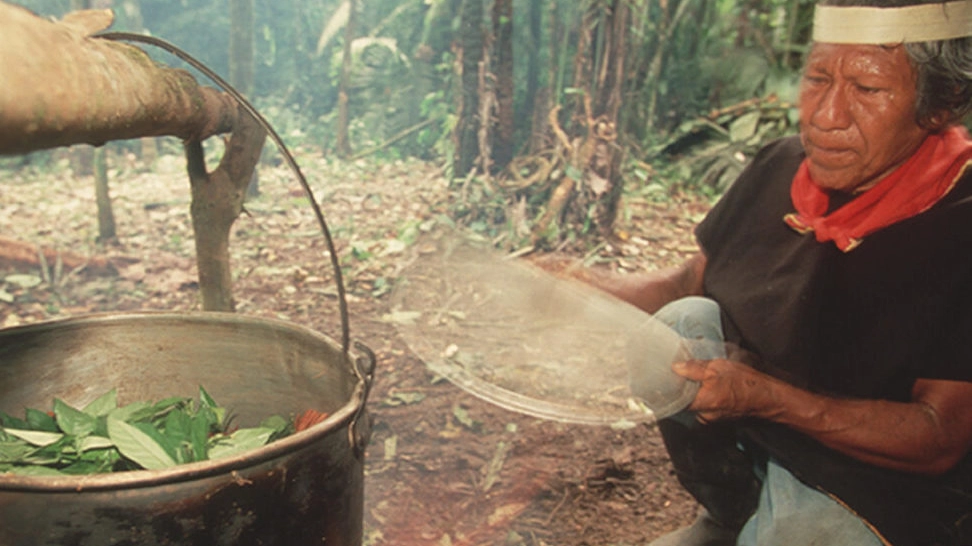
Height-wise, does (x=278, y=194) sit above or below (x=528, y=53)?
below

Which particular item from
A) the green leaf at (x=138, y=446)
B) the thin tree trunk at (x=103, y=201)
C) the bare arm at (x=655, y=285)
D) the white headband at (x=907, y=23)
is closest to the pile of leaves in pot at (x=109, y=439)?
the green leaf at (x=138, y=446)

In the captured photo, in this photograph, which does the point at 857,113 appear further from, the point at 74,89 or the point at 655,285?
the point at 74,89

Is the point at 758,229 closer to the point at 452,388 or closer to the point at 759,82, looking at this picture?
the point at 452,388

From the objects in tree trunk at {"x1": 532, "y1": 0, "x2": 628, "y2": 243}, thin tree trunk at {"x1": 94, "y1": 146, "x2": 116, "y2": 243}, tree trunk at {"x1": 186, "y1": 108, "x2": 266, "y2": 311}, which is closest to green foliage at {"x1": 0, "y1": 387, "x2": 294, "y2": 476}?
tree trunk at {"x1": 186, "y1": 108, "x2": 266, "y2": 311}

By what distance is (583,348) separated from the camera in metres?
2.19

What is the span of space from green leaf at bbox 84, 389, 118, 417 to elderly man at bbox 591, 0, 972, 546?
4.53ft

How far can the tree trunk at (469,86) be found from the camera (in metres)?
4.77

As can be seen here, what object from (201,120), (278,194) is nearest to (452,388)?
(201,120)

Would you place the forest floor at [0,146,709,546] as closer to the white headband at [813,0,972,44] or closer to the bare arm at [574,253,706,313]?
the bare arm at [574,253,706,313]

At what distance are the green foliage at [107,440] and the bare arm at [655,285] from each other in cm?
111

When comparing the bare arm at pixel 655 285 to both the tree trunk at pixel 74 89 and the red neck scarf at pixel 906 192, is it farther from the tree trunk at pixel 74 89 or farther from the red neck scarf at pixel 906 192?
the tree trunk at pixel 74 89

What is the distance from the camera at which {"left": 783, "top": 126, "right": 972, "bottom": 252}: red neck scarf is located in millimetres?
1592

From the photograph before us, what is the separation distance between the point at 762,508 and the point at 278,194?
433 cm

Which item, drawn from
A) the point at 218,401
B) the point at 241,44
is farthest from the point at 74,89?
the point at 241,44
